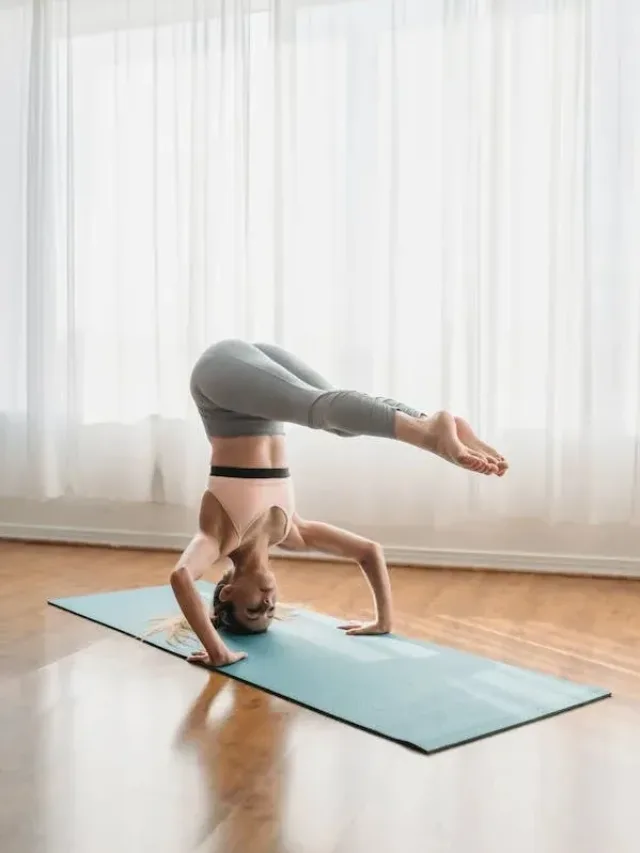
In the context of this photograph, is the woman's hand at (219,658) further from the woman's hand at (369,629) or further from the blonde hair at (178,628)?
the woman's hand at (369,629)

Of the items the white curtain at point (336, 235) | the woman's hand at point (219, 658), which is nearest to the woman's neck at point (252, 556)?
Answer: the woman's hand at point (219, 658)

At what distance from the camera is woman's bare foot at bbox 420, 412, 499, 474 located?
214cm

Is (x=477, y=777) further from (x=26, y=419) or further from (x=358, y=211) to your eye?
(x=26, y=419)

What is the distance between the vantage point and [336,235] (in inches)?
166

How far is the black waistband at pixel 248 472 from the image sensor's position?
8.87 ft

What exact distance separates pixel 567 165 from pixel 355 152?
2.87ft

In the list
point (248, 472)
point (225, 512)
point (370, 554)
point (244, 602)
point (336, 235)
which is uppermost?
point (336, 235)

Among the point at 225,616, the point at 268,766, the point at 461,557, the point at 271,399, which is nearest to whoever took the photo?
the point at 268,766

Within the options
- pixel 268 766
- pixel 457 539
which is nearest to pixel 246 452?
pixel 268 766

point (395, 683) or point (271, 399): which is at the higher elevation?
point (271, 399)

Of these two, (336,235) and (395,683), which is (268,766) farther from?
(336,235)

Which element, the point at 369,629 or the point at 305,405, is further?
the point at 369,629

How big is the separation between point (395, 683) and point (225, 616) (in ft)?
2.04

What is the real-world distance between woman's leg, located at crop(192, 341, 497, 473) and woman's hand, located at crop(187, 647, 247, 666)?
0.60 meters
